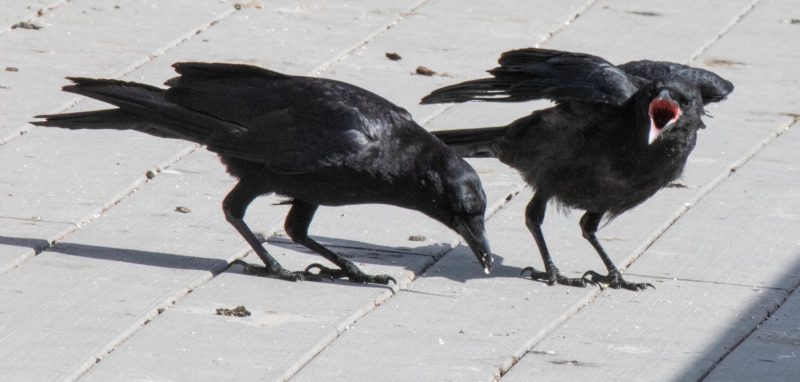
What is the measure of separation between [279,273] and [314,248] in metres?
0.23

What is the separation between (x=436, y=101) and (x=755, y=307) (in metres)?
1.65

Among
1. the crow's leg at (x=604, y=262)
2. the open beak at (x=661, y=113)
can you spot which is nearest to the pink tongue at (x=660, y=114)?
the open beak at (x=661, y=113)

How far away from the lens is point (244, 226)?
22.3ft

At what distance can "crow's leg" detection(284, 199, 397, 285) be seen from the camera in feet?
22.0

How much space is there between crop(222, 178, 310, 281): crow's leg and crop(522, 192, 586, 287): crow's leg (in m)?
0.95

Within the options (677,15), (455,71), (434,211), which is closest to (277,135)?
(434,211)

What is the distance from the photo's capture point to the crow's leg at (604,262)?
6805 mm

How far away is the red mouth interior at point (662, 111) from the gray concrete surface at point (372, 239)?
0.68 meters

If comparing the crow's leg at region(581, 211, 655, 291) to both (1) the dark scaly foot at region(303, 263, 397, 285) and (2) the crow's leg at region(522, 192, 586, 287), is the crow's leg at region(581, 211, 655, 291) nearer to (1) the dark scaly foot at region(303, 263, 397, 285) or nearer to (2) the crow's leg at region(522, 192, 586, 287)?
(2) the crow's leg at region(522, 192, 586, 287)

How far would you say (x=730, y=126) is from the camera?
9.02 m

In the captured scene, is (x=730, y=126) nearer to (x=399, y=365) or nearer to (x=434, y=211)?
(x=434, y=211)

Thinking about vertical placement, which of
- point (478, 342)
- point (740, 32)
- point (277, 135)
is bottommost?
point (740, 32)

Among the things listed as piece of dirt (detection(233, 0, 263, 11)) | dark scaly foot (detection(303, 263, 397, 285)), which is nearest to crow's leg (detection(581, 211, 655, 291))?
dark scaly foot (detection(303, 263, 397, 285))

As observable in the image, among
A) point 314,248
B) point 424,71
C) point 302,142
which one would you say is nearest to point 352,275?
point 314,248
